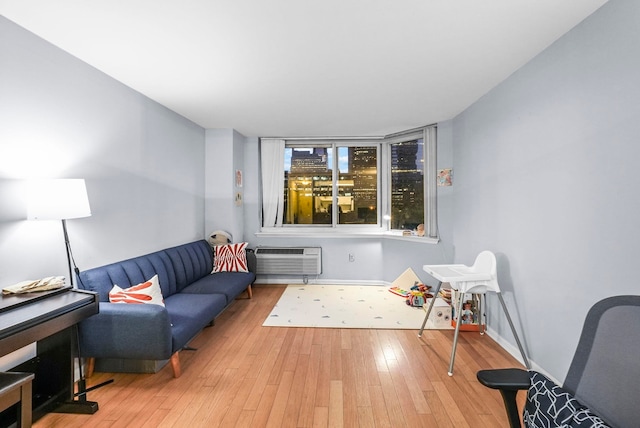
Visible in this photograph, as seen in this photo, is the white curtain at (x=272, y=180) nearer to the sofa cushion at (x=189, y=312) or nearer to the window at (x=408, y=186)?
the window at (x=408, y=186)

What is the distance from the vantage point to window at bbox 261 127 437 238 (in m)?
4.82

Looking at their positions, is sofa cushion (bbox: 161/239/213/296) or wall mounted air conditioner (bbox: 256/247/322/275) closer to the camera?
sofa cushion (bbox: 161/239/213/296)

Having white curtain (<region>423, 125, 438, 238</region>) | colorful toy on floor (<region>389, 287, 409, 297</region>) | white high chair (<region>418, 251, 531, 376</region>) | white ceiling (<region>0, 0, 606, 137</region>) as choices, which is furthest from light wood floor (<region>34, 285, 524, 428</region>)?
white ceiling (<region>0, 0, 606, 137</region>)

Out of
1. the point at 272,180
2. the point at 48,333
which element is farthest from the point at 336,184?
the point at 48,333

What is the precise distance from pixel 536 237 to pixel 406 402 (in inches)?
63.2

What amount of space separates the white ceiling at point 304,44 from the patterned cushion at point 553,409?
1.95 meters

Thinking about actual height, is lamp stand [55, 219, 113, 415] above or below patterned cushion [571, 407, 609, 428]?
below

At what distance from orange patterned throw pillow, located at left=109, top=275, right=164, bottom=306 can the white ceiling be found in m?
1.82

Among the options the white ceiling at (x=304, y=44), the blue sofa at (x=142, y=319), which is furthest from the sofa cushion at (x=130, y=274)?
the white ceiling at (x=304, y=44)

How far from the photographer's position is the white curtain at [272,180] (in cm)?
490

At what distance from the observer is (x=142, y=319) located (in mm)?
2059

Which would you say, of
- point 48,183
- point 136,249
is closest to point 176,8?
point 48,183

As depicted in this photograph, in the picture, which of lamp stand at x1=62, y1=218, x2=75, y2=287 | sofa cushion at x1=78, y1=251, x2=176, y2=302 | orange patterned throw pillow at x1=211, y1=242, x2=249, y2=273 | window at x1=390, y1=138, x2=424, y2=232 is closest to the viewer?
lamp stand at x1=62, y1=218, x2=75, y2=287

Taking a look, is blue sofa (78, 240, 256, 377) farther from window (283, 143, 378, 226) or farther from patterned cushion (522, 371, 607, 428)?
window (283, 143, 378, 226)
